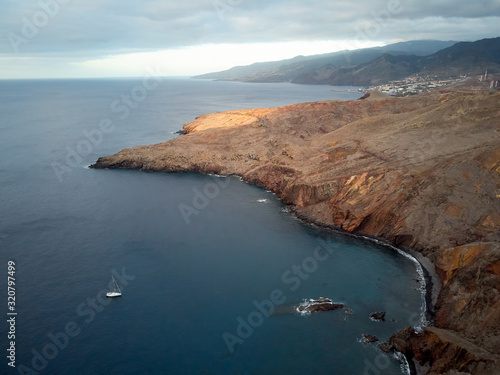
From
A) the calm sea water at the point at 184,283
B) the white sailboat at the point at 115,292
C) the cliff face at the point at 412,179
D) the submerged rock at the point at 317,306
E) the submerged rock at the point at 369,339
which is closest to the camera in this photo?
the calm sea water at the point at 184,283

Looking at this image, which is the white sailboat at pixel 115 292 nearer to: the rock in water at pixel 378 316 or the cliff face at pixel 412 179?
the rock in water at pixel 378 316

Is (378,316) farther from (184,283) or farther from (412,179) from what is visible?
(412,179)

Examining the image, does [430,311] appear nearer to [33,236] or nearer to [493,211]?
[493,211]

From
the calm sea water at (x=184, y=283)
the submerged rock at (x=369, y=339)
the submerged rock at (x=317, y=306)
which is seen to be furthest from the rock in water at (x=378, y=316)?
the submerged rock at (x=317, y=306)

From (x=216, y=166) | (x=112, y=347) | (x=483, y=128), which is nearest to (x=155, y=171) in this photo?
(x=216, y=166)

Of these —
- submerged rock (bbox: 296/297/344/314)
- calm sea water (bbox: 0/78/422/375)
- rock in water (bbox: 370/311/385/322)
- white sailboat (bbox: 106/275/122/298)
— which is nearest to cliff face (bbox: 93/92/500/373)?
rock in water (bbox: 370/311/385/322)
